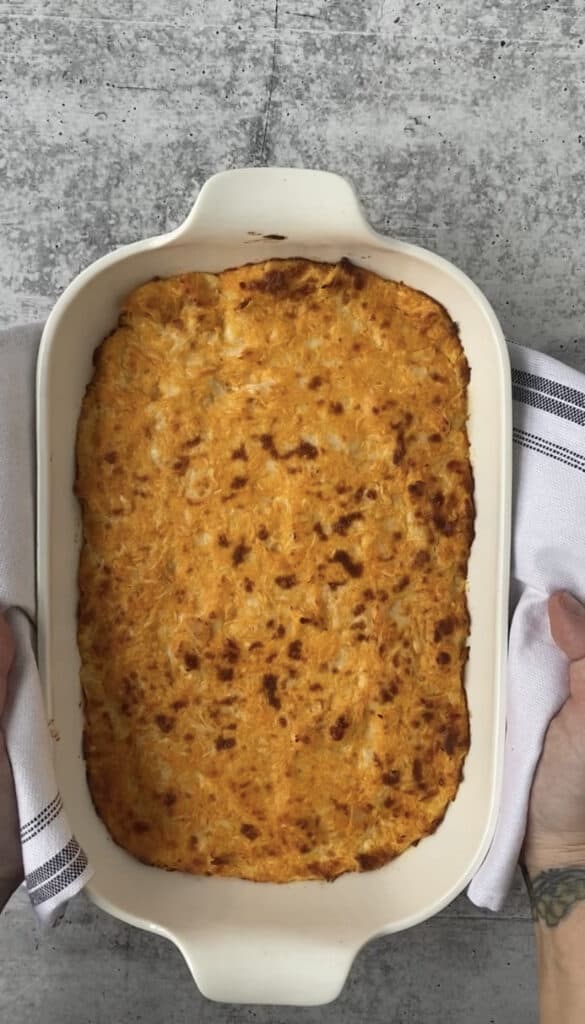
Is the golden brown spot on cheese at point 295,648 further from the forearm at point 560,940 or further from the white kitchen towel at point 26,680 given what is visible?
the forearm at point 560,940

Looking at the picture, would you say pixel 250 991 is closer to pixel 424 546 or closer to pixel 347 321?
pixel 424 546

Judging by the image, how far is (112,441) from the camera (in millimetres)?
1725

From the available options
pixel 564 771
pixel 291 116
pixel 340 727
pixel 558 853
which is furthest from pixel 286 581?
pixel 291 116

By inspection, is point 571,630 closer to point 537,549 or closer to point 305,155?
point 537,549

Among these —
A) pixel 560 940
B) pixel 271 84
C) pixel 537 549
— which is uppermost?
pixel 271 84

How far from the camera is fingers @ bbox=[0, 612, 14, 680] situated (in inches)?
62.4

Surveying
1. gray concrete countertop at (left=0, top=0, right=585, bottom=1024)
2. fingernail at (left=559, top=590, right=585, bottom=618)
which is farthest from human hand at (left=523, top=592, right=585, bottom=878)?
gray concrete countertop at (left=0, top=0, right=585, bottom=1024)

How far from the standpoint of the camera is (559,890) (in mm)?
1814

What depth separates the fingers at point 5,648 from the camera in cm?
159

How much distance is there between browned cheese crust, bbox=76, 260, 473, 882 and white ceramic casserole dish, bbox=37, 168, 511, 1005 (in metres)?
0.03

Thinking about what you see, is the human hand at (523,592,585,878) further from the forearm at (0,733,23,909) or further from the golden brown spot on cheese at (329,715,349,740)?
the forearm at (0,733,23,909)

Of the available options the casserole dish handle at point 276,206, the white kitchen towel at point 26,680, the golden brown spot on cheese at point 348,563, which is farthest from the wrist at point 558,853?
the casserole dish handle at point 276,206

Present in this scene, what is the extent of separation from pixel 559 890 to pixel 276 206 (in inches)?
56.5

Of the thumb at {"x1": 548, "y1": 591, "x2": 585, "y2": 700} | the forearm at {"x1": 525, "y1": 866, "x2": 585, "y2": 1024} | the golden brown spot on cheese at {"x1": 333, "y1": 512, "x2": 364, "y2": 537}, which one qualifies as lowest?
the forearm at {"x1": 525, "y1": 866, "x2": 585, "y2": 1024}
